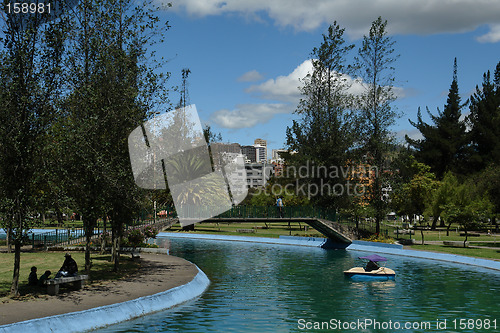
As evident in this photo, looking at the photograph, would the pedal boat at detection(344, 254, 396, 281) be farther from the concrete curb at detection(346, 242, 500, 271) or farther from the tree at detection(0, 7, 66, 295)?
the tree at detection(0, 7, 66, 295)

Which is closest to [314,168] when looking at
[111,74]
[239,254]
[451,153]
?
[239,254]

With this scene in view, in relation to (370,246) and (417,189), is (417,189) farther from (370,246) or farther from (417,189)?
(370,246)

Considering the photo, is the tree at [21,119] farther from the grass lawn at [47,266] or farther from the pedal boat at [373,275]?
the pedal boat at [373,275]

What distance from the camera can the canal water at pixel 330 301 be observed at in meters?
20.3

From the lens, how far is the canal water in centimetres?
2034

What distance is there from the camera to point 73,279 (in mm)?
22422

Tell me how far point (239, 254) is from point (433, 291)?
2281 centimetres

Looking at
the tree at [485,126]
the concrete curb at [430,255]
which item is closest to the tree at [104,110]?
the concrete curb at [430,255]

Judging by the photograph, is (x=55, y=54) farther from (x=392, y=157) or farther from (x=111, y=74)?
(x=392, y=157)

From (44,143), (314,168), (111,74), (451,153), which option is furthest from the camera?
(451,153)

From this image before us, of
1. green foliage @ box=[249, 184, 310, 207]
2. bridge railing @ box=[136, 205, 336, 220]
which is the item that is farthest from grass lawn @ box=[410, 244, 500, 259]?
green foliage @ box=[249, 184, 310, 207]

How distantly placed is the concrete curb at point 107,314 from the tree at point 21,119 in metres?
4.38

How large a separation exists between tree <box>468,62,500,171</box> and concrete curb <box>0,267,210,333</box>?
264 ft

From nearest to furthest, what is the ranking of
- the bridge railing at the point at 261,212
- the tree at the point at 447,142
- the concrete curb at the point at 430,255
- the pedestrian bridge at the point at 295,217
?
the concrete curb at the point at 430,255, the pedestrian bridge at the point at 295,217, the bridge railing at the point at 261,212, the tree at the point at 447,142
